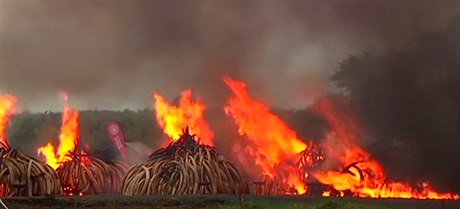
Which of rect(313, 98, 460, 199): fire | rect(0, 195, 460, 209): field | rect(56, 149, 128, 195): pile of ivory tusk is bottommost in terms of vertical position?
rect(0, 195, 460, 209): field

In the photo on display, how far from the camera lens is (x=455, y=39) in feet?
83.6

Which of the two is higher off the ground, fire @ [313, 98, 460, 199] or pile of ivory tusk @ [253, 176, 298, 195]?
fire @ [313, 98, 460, 199]

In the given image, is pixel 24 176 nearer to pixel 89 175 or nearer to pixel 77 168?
pixel 77 168

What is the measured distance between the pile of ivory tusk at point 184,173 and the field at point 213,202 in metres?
0.87

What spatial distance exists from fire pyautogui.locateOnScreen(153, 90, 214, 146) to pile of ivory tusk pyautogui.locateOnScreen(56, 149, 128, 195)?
84.5 inches

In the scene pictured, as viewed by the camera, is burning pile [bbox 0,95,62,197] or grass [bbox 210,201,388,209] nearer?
grass [bbox 210,201,388,209]

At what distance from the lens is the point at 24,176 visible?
22078 mm

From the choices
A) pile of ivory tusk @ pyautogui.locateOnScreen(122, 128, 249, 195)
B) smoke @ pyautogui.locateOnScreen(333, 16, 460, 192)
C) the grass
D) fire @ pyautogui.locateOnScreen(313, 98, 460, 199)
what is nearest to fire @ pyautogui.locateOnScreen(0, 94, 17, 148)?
pile of ivory tusk @ pyautogui.locateOnScreen(122, 128, 249, 195)

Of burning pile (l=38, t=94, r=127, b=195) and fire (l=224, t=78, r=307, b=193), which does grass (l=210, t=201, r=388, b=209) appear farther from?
burning pile (l=38, t=94, r=127, b=195)

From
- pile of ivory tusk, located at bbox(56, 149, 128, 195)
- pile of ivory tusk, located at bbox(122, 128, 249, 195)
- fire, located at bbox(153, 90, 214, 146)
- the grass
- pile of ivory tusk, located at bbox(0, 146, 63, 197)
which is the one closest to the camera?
the grass

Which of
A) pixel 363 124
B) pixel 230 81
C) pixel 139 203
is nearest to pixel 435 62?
pixel 363 124

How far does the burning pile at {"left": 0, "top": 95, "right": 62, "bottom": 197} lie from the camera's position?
21781 millimetres

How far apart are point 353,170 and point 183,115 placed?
6.17 m

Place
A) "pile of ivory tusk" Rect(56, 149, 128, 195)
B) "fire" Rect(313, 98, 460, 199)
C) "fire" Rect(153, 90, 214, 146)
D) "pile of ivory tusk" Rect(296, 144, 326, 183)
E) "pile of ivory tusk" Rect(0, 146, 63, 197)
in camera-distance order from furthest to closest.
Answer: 1. "fire" Rect(153, 90, 214, 146)
2. "pile of ivory tusk" Rect(296, 144, 326, 183)
3. "fire" Rect(313, 98, 460, 199)
4. "pile of ivory tusk" Rect(56, 149, 128, 195)
5. "pile of ivory tusk" Rect(0, 146, 63, 197)
